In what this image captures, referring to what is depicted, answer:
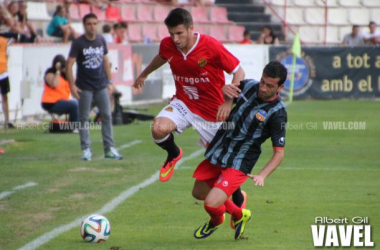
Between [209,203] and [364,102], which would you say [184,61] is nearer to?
[209,203]

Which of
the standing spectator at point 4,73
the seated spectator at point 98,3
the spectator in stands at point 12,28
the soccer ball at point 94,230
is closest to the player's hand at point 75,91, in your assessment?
the standing spectator at point 4,73

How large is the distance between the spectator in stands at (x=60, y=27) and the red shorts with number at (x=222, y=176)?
15263mm

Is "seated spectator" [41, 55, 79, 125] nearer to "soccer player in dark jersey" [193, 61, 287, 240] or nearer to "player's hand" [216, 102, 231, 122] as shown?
"soccer player in dark jersey" [193, 61, 287, 240]

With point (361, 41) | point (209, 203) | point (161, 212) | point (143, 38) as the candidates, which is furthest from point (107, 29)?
point (209, 203)

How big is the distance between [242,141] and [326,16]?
1021 inches

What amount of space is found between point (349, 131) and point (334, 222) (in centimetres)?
992

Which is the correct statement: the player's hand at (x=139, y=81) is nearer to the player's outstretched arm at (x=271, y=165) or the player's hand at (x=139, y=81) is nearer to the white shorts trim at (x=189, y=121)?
the white shorts trim at (x=189, y=121)

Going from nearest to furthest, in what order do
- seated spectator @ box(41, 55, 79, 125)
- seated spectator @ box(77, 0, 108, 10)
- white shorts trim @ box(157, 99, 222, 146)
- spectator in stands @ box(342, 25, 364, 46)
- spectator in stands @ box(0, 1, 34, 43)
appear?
white shorts trim @ box(157, 99, 222, 146)
seated spectator @ box(41, 55, 79, 125)
spectator in stands @ box(0, 1, 34, 43)
seated spectator @ box(77, 0, 108, 10)
spectator in stands @ box(342, 25, 364, 46)

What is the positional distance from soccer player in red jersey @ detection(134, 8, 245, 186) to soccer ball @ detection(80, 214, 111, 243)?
143cm

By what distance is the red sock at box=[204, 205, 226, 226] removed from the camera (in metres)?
A: 7.52

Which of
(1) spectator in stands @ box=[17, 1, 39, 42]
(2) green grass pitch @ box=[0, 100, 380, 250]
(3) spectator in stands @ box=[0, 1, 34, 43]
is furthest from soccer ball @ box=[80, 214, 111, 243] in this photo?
(1) spectator in stands @ box=[17, 1, 39, 42]

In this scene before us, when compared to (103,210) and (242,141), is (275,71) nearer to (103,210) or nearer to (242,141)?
(242,141)

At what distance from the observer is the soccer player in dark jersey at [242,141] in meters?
7.42

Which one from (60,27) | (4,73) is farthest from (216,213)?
(60,27)
